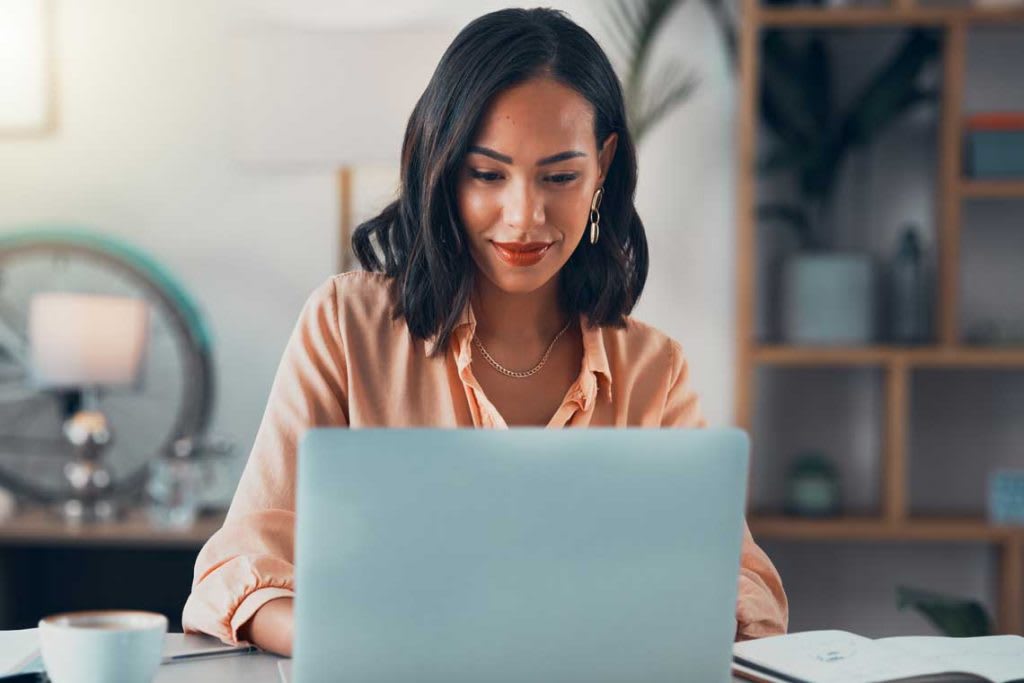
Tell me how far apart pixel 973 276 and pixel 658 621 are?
2372 mm

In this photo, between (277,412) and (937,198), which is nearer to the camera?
(277,412)

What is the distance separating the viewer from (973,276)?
2.98 m

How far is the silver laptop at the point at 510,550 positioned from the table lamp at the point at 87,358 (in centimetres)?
208

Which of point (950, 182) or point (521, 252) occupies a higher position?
point (950, 182)

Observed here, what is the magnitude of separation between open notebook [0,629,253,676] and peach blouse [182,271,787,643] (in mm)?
13

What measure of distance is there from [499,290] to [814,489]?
152 centimetres

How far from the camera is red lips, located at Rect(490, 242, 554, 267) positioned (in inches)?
56.2

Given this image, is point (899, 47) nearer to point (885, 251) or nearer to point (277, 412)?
point (885, 251)

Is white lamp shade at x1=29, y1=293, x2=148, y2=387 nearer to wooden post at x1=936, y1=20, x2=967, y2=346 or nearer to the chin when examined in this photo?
the chin

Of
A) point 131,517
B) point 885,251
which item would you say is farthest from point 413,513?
point 885,251

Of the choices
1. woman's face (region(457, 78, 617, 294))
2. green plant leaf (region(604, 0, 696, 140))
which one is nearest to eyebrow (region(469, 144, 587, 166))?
woman's face (region(457, 78, 617, 294))

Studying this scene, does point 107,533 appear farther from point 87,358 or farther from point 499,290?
point 499,290

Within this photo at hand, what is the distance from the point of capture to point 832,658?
111 centimetres

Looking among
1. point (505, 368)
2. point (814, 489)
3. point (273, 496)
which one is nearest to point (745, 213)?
point (814, 489)
